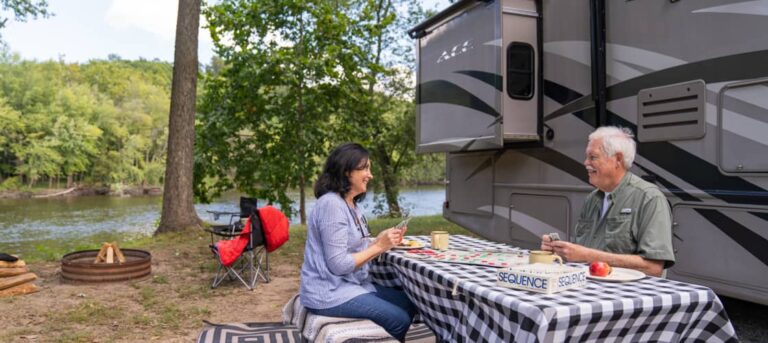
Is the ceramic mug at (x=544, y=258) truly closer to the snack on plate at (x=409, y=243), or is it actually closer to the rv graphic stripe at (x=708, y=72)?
the snack on plate at (x=409, y=243)

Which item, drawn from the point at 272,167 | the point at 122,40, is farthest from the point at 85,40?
the point at 272,167

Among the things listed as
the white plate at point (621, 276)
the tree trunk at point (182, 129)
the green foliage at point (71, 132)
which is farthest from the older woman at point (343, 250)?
the green foliage at point (71, 132)

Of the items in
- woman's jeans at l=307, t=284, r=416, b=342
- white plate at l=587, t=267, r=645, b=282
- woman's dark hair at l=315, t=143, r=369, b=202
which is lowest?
woman's jeans at l=307, t=284, r=416, b=342

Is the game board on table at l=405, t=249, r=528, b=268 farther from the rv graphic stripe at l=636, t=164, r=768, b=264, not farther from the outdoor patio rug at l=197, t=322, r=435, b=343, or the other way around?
the rv graphic stripe at l=636, t=164, r=768, b=264

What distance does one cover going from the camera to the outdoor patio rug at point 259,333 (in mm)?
3374

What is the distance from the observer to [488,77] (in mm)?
4523

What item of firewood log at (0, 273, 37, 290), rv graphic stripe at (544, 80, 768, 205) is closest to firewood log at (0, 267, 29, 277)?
firewood log at (0, 273, 37, 290)

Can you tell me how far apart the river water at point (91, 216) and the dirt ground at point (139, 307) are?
280 inches

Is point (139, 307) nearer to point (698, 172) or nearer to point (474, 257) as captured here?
point (474, 257)

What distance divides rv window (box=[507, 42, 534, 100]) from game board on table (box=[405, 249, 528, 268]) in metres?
2.05

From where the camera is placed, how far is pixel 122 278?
16.6 ft

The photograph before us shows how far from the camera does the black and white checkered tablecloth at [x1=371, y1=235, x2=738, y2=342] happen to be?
63.9 inches

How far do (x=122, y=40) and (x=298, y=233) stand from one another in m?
80.6

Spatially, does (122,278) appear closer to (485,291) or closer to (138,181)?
(485,291)
